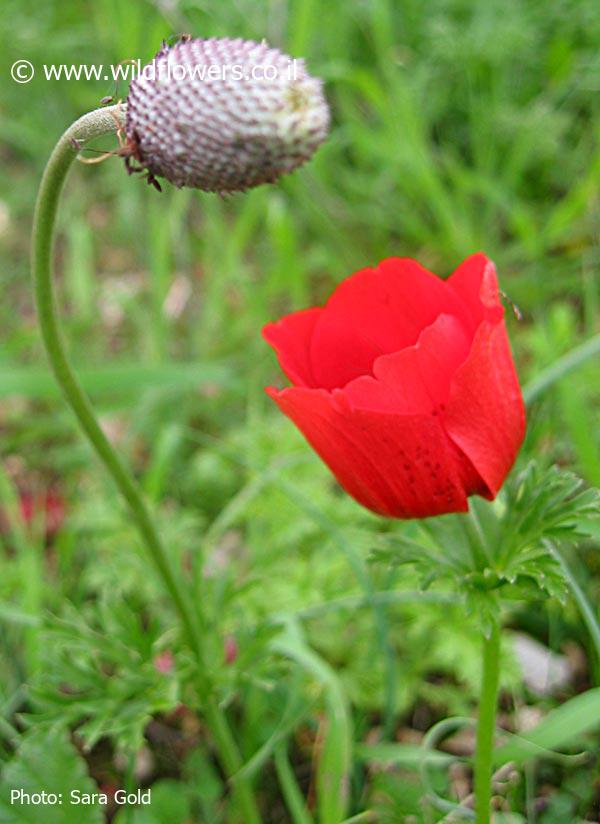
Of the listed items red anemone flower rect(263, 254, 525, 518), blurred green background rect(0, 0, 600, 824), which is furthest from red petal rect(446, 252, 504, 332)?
blurred green background rect(0, 0, 600, 824)

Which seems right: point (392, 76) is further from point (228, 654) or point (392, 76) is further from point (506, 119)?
point (228, 654)

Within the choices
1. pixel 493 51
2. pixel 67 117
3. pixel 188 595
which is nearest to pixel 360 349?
pixel 188 595

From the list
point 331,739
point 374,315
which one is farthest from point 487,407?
point 331,739

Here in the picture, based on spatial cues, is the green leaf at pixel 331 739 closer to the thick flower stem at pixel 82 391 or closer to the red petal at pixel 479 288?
the thick flower stem at pixel 82 391

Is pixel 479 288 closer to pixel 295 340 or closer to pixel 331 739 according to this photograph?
pixel 295 340

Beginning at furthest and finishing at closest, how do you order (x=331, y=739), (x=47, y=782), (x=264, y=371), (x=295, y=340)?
1. (x=264, y=371)
2. (x=331, y=739)
3. (x=47, y=782)
4. (x=295, y=340)
